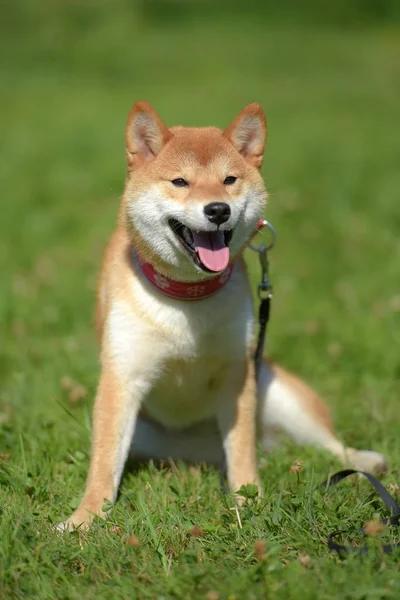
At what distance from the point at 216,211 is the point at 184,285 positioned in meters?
0.48

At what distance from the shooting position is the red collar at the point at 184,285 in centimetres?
330

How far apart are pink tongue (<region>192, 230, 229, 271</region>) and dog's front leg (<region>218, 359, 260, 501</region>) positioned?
62 centimetres

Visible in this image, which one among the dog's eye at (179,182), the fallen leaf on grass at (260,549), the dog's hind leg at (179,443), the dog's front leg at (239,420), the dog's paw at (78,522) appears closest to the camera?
the fallen leaf on grass at (260,549)

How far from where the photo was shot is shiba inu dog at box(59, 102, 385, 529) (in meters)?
3.12

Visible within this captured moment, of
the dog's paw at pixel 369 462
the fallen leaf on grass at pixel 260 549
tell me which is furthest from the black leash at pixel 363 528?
the dog's paw at pixel 369 462

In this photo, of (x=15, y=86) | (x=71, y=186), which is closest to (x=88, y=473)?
(x=71, y=186)

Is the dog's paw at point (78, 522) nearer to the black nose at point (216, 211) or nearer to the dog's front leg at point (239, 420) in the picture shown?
the dog's front leg at point (239, 420)

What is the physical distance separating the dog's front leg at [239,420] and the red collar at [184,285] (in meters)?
0.40

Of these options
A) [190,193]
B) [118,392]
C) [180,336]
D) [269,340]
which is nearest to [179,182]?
[190,193]

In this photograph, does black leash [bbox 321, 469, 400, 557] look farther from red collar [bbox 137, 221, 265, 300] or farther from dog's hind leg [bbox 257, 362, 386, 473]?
Answer: red collar [bbox 137, 221, 265, 300]

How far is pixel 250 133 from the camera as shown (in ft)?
11.1

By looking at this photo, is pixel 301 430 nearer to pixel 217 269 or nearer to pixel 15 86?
pixel 217 269

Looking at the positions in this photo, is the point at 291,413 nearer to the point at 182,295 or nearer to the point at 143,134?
the point at 182,295

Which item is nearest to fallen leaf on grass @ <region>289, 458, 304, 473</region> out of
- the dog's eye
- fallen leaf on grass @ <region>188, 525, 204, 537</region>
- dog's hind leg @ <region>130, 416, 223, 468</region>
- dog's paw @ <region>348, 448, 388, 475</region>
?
dog's paw @ <region>348, 448, 388, 475</region>
